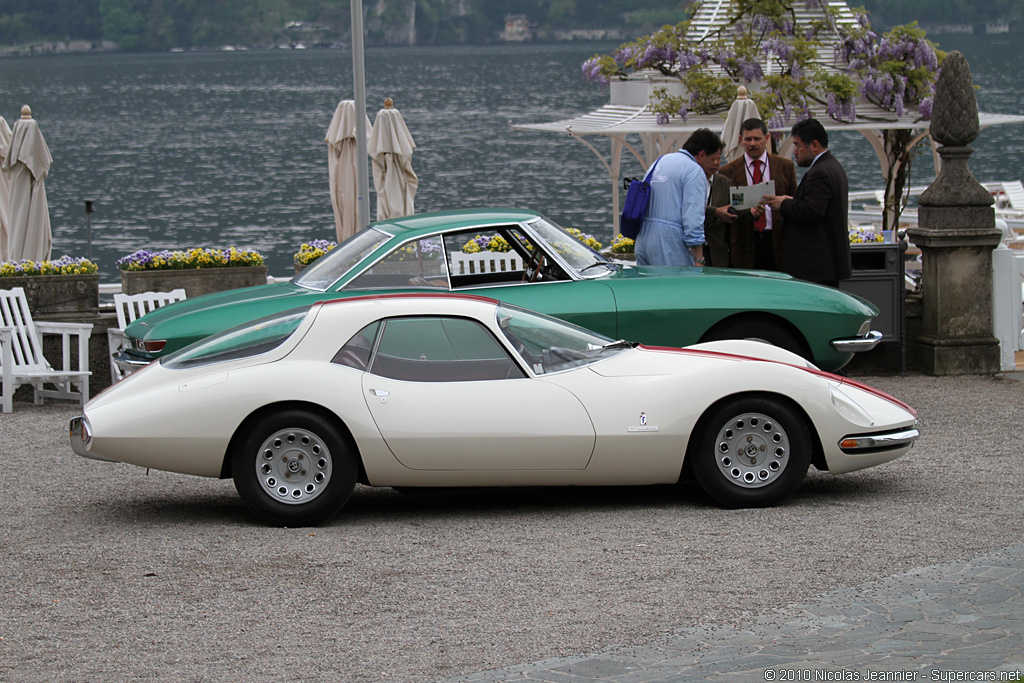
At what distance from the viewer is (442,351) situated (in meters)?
7.23

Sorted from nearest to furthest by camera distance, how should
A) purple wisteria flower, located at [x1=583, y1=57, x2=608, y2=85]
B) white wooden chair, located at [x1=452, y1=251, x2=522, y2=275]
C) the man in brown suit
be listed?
1. white wooden chair, located at [x1=452, y1=251, x2=522, y2=275]
2. the man in brown suit
3. purple wisteria flower, located at [x1=583, y1=57, x2=608, y2=85]

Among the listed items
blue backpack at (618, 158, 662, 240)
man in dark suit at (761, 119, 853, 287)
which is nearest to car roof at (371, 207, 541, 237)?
blue backpack at (618, 158, 662, 240)

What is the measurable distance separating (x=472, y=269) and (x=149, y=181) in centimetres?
6988

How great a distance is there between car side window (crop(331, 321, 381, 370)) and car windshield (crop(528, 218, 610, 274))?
2.40m

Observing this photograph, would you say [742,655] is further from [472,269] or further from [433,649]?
[472,269]

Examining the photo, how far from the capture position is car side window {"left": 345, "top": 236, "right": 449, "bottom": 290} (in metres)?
9.00

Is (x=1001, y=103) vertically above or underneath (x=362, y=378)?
above

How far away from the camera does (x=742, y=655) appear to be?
5176 mm

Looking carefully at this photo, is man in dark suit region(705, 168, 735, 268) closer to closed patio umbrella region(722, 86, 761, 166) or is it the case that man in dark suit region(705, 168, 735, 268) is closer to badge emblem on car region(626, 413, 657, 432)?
badge emblem on car region(626, 413, 657, 432)

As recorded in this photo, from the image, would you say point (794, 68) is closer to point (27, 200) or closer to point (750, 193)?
point (750, 193)

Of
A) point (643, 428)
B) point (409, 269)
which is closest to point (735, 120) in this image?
point (409, 269)

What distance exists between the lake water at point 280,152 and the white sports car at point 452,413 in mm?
38767

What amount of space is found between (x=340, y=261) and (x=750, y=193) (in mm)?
3552

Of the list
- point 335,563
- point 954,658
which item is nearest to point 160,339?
point 335,563
